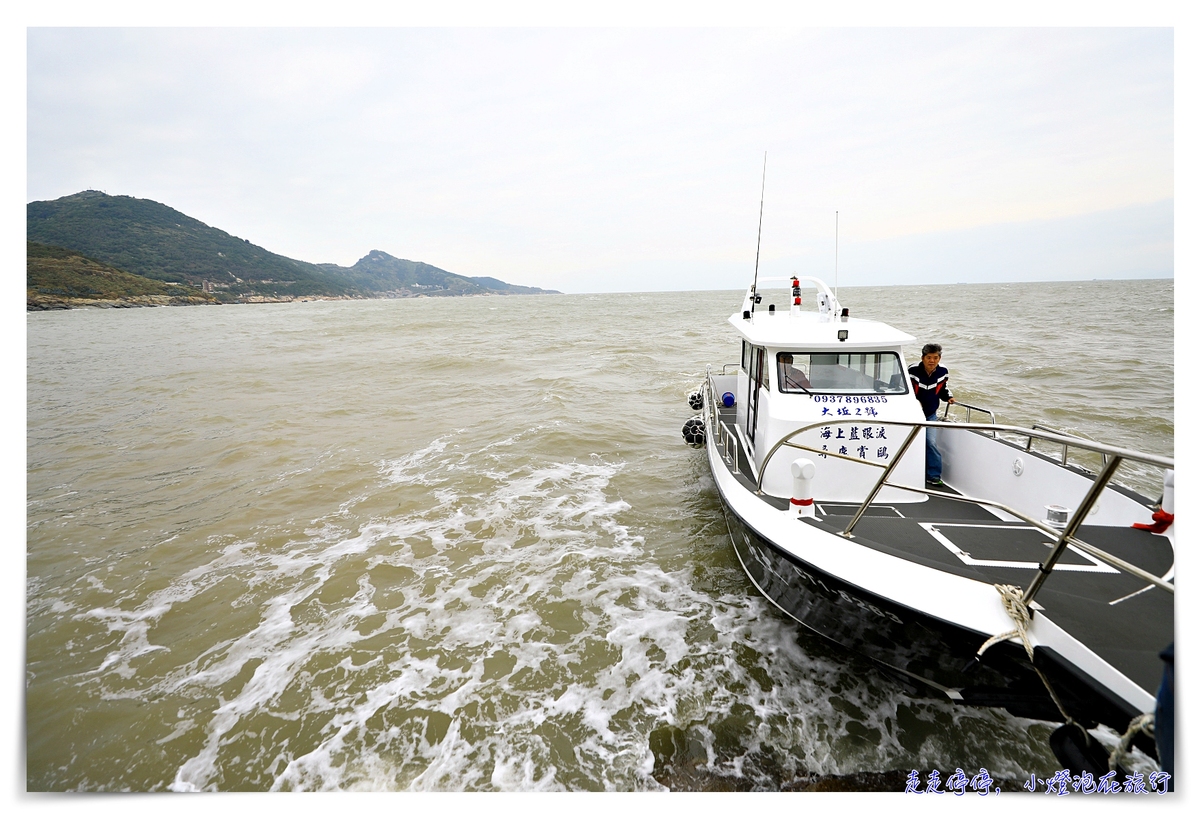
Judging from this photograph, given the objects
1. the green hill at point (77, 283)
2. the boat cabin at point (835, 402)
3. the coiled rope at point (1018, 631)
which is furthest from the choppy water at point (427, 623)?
the green hill at point (77, 283)

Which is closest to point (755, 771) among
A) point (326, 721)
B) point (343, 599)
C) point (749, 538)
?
point (749, 538)

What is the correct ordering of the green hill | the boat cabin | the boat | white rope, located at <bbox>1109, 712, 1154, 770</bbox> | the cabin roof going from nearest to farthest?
1. white rope, located at <bbox>1109, 712, 1154, 770</bbox>
2. the boat
3. the boat cabin
4. the cabin roof
5. the green hill

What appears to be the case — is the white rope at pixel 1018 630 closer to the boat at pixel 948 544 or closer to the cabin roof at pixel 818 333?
the boat at pixel 948 544

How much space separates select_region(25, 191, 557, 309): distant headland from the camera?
6562 centimetres

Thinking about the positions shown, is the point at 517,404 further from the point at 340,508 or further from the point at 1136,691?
the point at 1136,691

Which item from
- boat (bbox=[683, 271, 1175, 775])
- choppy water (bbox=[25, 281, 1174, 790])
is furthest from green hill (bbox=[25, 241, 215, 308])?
boat (bbox=[683, 271, 1175, 775])

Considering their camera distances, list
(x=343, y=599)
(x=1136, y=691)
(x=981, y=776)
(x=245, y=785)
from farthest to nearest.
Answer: (x=343, y=599) < (x=245, y=785) < (x=981, y=776) < (x=1136, y=691)

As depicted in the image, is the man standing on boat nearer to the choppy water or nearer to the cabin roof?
the cabin roof

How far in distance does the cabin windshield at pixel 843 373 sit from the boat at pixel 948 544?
0.05 ft

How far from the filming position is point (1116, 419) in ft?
35.8

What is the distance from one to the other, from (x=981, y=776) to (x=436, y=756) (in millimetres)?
3381

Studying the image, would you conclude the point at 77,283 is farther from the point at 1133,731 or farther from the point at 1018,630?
the point at 1133,731

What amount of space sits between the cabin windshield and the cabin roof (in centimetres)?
17

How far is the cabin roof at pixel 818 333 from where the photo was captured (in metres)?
5.25
